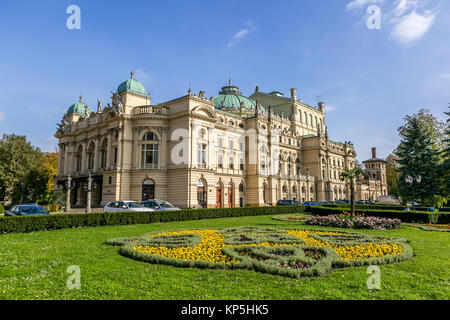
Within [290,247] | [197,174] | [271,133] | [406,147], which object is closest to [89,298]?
[290,247]

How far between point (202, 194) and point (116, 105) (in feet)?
63.0

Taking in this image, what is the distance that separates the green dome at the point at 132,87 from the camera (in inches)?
1818

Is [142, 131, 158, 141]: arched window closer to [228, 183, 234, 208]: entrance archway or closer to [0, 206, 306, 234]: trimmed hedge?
[228, 183, 234, 208]: entrance archway

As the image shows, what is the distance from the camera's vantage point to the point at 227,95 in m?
66.6

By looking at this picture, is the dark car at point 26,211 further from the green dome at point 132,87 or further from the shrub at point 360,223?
the green dome at point 132,87

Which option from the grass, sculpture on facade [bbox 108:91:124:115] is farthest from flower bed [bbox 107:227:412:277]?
sculpture on facade [bbox 108:91:124:115]

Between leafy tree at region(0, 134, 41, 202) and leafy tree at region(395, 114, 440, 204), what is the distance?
203 feet

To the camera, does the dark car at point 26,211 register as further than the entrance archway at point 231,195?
No

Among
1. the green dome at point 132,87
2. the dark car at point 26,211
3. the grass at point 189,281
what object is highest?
the green dome at point 132,87

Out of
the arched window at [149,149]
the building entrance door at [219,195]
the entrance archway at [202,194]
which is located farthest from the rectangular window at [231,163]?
the arched window at [149,149]

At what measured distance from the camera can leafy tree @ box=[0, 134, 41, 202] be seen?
53.6m

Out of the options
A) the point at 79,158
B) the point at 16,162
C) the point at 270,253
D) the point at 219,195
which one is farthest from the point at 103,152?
the point at 270,253

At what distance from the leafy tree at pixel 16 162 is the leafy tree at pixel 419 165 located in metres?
61.9
